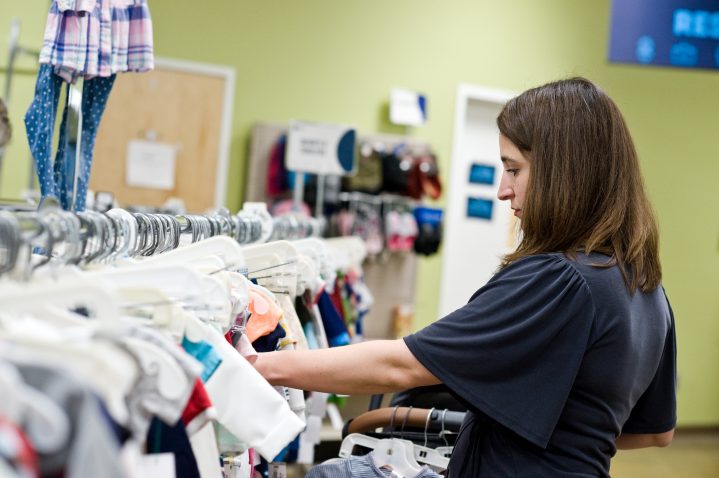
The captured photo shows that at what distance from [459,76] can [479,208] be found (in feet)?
3.77

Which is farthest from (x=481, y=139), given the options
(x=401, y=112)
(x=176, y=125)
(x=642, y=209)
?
(x=642, y=209)

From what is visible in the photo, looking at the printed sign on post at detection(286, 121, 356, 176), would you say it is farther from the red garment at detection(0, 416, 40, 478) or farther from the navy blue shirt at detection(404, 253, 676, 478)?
the red garment at detection(0, 416, 40, 478)

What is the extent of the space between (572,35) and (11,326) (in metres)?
7.69

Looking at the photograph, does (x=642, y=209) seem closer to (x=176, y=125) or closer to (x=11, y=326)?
(x=11, y=326)

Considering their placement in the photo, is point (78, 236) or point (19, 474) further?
point (78, 236)

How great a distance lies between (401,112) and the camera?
757 centimetres

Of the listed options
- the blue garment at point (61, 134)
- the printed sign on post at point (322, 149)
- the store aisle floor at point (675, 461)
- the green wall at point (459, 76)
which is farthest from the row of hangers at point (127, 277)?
the green wall at point (459, 76)

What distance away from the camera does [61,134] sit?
331 cm

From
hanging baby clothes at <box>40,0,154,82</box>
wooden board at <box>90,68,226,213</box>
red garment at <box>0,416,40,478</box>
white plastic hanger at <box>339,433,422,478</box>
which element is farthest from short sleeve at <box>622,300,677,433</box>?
wooden board at <box>90,68,226,213</box>

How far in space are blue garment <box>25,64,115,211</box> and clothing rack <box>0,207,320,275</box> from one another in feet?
1.75

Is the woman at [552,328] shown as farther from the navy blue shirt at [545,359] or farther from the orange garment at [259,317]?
the orange garment at [259,317]

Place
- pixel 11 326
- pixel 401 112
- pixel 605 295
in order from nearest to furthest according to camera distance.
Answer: pixel 11 326 → pixel 605 295 → pixel 401 112

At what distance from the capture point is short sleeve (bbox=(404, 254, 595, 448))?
1.86 metres

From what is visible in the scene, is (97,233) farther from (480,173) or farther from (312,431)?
(480,173)
